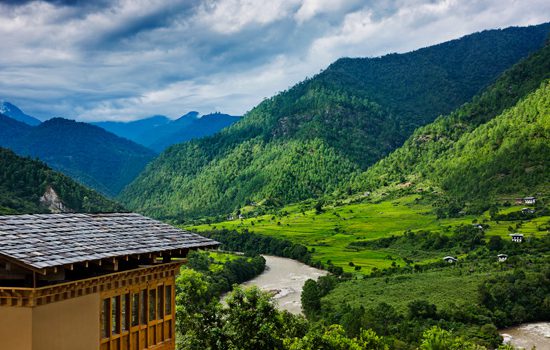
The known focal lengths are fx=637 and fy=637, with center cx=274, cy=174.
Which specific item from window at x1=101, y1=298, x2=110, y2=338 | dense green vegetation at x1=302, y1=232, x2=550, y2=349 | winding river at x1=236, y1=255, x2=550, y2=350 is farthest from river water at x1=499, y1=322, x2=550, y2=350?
window at x1=101, y1=298, x2=110, y2=338

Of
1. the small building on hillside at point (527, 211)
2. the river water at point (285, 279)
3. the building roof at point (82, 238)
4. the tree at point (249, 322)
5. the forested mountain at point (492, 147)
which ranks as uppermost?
the forested mountain at point (492, 147)

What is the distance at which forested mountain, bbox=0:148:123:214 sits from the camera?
12497 centimetres

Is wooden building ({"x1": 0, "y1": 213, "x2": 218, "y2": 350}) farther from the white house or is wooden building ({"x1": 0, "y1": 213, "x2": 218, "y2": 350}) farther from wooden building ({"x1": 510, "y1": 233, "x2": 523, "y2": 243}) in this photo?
wooden building ({"x1": 510, "y1": 233, "x2": 523, "y2": 243})

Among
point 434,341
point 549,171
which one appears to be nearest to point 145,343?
point 434,341

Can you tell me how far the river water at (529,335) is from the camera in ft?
209

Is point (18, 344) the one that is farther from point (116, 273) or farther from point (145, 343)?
point (145, 343)

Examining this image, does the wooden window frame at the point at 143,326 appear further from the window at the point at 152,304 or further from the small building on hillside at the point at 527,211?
the small building on hillside at the point at 527,211

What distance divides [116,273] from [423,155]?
180149 mm

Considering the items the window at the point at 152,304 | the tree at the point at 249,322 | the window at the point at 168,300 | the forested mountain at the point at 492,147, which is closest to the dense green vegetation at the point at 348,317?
the tree at the point at 249,322

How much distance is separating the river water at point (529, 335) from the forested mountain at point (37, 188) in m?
84.2

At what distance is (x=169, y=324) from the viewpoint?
64.8 ft

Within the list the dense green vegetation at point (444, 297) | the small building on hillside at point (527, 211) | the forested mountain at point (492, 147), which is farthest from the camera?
the forested mountain at point (492, 147)

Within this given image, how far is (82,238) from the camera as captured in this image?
16.6m

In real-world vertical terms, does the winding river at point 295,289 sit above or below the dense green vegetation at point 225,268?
below
